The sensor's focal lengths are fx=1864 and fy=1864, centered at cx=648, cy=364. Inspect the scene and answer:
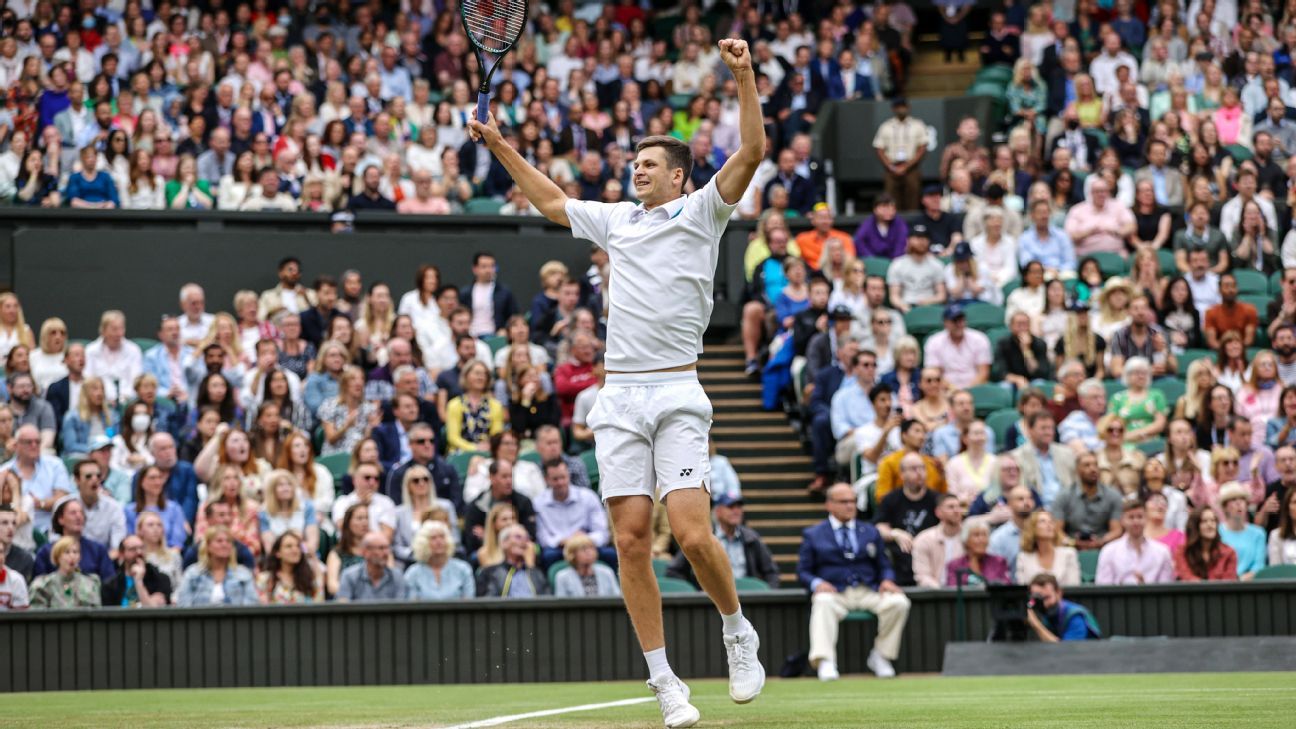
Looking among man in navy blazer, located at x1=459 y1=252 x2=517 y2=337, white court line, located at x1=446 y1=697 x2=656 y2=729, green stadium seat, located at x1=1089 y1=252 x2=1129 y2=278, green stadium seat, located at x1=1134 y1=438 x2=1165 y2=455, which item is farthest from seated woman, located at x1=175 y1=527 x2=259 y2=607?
green stadium seat, located at x1=1089 y1=252 x2=1129 y2=278

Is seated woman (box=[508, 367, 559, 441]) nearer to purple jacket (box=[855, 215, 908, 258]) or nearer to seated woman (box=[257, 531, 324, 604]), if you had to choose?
seated woman (box=[257, 531, 324, 604])

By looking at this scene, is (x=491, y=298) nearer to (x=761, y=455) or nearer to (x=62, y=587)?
(x=761, y=455)

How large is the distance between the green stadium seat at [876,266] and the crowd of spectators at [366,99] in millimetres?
1453

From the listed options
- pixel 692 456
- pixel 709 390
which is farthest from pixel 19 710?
pixel 709 390

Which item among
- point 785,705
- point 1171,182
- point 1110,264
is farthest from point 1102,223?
point 785,705

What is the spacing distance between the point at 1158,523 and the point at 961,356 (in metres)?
3.03

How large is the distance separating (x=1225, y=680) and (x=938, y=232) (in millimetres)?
9538

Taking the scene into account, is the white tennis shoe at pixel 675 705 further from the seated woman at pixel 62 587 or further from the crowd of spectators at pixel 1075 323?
the seated woman at pixel 62 587

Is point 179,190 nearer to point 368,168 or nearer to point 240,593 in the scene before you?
point 368,168

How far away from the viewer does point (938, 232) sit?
18.9m

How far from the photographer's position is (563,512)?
14.1m

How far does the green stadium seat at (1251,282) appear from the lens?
59.9ft

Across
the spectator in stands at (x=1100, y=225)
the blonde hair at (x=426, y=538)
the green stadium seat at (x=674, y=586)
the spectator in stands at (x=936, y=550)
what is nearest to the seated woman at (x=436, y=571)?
the blonde hair at (x=426, y=538)

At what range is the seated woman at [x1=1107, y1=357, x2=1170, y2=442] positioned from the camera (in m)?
15.9
